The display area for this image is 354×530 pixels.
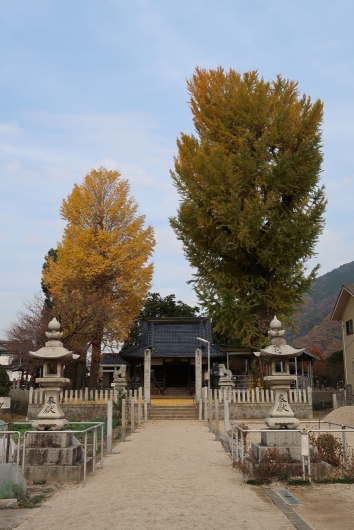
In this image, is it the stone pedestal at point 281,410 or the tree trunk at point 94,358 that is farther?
the tree trunk at point 94,358

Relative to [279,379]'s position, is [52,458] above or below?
below

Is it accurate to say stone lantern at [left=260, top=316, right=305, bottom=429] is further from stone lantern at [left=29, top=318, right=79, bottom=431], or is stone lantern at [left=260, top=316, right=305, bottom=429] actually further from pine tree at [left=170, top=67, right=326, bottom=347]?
pine tree at [left=170, top=67, right=326, bottom=347]

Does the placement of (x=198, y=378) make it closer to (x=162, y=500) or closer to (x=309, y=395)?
(x=309, y=395)

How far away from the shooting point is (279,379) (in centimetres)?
1010

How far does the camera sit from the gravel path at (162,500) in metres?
6.16

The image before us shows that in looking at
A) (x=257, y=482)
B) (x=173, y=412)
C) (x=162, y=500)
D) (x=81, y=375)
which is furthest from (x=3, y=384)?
(x=162, y=500)

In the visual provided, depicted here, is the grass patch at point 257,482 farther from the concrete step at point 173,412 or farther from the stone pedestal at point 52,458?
the concrete step at point 173,412

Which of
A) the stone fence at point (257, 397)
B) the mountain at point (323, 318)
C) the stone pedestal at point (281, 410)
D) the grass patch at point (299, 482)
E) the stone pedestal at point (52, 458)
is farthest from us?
the mountain at point (323, 318)

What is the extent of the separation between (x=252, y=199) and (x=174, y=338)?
11.5m

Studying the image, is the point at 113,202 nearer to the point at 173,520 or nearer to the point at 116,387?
the point at 116,387

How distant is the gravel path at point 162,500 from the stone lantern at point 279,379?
133cm

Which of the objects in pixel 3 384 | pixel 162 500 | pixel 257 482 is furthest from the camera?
pixel 3 384

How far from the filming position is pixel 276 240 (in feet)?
74.8

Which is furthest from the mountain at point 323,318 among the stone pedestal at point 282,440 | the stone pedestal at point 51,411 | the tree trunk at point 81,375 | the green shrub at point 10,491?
the green shrub at point 10,491
